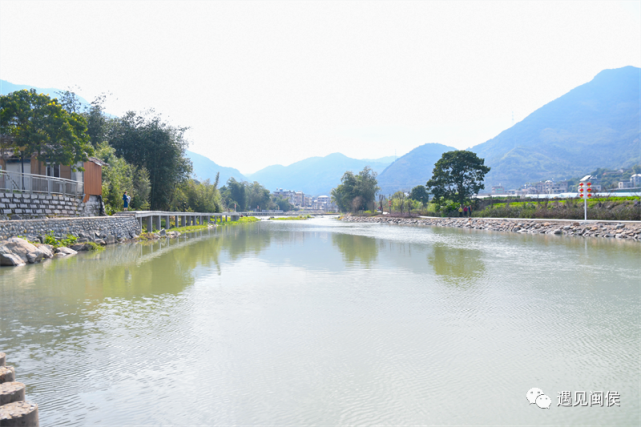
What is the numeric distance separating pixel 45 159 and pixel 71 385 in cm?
1997

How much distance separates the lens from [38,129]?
19.7 metres

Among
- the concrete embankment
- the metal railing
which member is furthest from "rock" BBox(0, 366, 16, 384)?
the concrete embankment

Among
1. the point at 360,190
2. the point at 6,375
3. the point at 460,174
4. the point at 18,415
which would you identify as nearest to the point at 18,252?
the point at 6,375

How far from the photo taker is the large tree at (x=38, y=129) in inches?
760

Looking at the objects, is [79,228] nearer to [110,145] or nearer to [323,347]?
[323,347]

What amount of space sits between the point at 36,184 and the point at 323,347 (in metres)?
18.8

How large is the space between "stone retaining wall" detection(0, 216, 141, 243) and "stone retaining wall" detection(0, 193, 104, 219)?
1347 millimetres

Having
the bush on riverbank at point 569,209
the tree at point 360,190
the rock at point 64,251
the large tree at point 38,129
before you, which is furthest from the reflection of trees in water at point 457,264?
the tree at point 360,190

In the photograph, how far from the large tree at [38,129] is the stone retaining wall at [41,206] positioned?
2.06m

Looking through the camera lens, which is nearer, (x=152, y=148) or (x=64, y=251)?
(x=64, y=251)

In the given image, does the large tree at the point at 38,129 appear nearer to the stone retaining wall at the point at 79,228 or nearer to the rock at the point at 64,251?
the stone retaining wall at the point at 79,228

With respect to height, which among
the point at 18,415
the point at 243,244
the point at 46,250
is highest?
the point at 46,250

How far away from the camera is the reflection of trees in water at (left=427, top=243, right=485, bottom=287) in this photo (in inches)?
421

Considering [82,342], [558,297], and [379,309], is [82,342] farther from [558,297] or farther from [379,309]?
[558,297]
